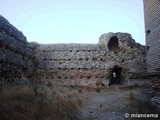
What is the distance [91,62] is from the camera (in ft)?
58.6

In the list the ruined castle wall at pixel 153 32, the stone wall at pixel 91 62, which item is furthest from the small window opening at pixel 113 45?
the ruined castle wall at pixel 153 32

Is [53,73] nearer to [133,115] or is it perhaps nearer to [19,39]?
[19,39]

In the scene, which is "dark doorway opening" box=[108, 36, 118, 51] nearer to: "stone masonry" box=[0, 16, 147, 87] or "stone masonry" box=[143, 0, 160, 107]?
"stone masonry" box=[0, 16, 147, 87]

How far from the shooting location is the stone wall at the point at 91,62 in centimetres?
1747

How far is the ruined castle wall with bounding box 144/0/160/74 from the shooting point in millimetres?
8656

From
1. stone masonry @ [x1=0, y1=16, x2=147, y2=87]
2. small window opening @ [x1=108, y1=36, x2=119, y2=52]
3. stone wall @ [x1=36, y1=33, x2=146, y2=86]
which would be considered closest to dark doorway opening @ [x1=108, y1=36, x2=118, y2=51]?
small window opening @ [x1=108, y1=36, x2=119, y2=52]

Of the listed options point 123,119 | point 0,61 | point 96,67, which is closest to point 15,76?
point 0,61

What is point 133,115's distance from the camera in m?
6.52

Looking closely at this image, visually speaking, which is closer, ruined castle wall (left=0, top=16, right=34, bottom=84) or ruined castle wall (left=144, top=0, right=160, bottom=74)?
ruined castle wall (left=144, top=0, right=160, bottom=74)

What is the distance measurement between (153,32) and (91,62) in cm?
917

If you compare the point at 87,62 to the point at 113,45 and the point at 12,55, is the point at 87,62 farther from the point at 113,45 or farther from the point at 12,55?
the point at 12,55

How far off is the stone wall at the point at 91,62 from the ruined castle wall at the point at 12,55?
2.41 meters

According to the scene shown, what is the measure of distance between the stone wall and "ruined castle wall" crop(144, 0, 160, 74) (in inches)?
312

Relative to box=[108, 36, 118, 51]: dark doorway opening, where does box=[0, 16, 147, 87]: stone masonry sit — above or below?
below
